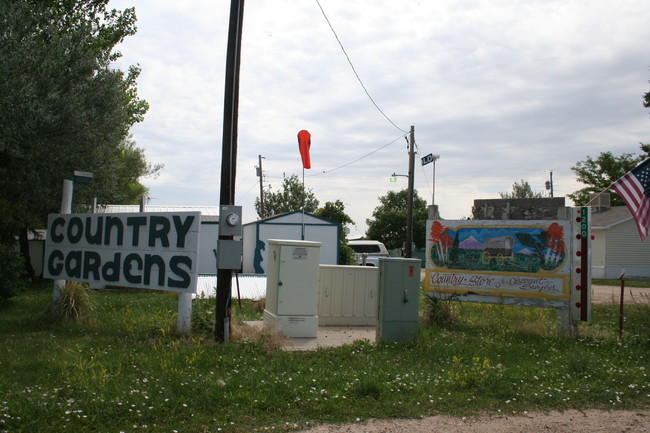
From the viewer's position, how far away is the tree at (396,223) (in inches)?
2677

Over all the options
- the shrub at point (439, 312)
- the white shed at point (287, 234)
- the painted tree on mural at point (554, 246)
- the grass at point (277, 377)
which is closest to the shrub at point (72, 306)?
the grass at point (277, 377)

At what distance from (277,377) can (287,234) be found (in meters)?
22.3

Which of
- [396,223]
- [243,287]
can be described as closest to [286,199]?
[396,223]

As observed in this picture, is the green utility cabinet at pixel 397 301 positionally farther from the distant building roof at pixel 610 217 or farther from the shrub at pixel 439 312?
the distant building roof at pixel 610 217

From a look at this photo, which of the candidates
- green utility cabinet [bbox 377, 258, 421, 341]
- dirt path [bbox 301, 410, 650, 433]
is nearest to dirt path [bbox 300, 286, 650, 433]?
dirt path [bbox 301, 410, 650, 433]

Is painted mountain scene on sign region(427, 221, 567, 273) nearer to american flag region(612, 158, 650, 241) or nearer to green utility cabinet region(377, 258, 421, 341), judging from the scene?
american flag region(612, 158, 650, 241)

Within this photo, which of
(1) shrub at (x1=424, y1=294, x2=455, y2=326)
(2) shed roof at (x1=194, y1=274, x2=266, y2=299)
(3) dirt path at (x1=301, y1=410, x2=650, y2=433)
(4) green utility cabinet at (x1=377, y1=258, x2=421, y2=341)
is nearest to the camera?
(3) dirt path at (x1=301, y1=410, x2=650, y2=433)

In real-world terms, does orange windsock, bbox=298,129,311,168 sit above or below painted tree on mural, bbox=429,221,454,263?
above

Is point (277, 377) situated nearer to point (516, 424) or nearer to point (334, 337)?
point (516, 424)

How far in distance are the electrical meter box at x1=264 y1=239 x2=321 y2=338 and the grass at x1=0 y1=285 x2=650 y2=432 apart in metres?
0.82

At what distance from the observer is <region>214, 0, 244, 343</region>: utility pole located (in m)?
9.50

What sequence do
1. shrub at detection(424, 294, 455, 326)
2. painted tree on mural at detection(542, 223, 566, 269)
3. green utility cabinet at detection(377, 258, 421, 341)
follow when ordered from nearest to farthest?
1. green utility cabinet at detection(377, 258, 421, 341)
2. painted tree on mural at detection(542, 223, 566, 269)
3. shrub at detection(424, 294, 455, 326)

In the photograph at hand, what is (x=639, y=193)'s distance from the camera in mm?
10625

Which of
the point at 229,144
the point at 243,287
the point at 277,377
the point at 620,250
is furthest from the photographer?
the point at 620,250
